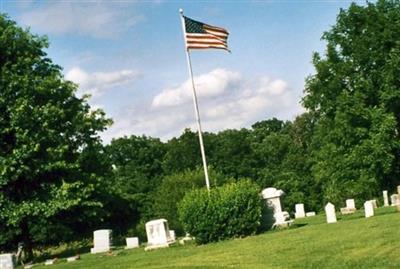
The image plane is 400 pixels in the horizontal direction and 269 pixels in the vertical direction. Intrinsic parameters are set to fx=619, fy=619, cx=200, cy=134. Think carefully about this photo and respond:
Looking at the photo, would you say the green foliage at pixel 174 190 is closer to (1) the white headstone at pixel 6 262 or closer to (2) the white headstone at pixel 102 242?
(2) the white headstone at pixel 102 242

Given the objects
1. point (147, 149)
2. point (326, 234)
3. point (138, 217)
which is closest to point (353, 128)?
point (326, 234)

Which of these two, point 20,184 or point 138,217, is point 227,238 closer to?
point 20,184

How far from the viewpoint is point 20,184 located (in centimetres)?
3050

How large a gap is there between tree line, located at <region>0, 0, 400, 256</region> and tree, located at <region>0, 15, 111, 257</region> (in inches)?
2.1

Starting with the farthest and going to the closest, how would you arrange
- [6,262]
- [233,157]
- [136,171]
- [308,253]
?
[136,171], [233,157], [6,262], [308,253]

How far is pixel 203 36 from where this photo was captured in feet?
78.2

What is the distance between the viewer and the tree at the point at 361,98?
39.3 metres

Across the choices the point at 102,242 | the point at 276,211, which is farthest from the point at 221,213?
the point at 102,242

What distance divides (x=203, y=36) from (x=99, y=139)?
41.9ft

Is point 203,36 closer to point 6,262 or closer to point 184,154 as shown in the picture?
point 6,262

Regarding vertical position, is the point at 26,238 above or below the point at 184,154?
below

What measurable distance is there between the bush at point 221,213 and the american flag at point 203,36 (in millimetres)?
5521

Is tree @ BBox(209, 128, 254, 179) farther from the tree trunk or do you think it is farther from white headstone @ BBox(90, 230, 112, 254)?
white headstone @ BBox(90, 230, 112, 254)

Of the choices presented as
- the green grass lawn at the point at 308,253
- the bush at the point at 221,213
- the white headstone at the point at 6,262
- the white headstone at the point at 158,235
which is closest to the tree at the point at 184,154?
the white headstone at the point at 158,235
